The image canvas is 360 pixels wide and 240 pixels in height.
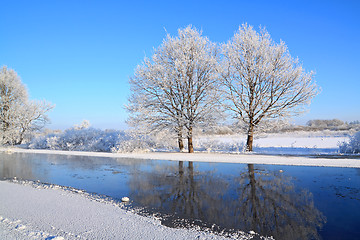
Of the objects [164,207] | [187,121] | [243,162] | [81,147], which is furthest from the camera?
[81,147]

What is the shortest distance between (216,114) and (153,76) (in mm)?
5677

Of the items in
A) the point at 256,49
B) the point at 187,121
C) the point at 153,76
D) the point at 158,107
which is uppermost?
the point at 256,49

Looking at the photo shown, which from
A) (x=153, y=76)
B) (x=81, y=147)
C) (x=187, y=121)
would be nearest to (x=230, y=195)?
(x=187, y=121)

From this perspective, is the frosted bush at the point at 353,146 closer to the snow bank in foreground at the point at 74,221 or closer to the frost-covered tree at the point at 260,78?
the frost-covered tree at the point at 260,78

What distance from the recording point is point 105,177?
33.4 ft

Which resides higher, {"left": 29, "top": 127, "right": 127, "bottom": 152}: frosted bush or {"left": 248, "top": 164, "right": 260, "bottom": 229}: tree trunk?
{"left": 29, "top": 127, "right": 127, "bottom": 152}: frosted bush

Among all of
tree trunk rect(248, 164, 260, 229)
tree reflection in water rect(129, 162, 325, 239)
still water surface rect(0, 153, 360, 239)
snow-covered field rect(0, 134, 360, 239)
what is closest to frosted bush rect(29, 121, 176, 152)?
still water surface rect(0, 153, 360, 239)

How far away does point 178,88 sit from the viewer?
1855 cm

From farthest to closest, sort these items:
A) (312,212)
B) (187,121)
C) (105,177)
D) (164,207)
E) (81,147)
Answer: (81,147)
(187,121)
(105,177)
(164,207)
(312,212)

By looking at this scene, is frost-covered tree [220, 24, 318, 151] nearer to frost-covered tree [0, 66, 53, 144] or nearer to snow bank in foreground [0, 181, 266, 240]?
snow bank in foreground [0, 181, 266, 240]

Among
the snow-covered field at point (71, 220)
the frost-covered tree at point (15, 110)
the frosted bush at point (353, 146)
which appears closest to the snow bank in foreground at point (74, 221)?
the snow-covered field at point (71, 220)

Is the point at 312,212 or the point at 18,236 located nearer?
the point at 18,236

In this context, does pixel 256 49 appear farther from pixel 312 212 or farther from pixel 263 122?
pixel 312 212

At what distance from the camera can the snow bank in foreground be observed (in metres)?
4.20
